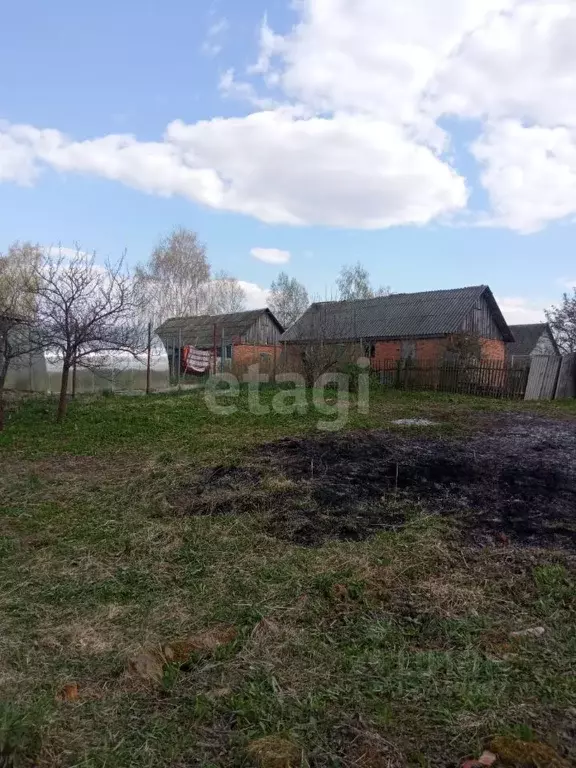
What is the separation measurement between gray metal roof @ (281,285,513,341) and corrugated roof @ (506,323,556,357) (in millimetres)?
11023

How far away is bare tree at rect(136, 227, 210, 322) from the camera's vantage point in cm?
3219

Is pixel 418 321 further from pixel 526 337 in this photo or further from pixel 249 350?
pixel 526 337

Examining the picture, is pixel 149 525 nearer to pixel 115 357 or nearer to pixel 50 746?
pixel 50 746

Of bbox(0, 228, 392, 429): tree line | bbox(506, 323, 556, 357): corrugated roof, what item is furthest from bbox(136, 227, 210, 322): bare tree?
bbox(506, 323, 556, 357): corrugated roof

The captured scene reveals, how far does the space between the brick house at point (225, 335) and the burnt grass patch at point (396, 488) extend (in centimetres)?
1221

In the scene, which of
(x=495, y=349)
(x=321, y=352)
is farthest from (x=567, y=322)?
(x=321, y=352)

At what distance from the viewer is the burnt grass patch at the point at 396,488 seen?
4125mm

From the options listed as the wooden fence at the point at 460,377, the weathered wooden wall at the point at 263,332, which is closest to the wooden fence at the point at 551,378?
the wooden fence at the point at 460,377

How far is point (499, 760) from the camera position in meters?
1.67

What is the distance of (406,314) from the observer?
2244 centimetres

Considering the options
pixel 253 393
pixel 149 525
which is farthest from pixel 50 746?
pixel 253 393

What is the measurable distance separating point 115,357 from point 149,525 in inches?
365

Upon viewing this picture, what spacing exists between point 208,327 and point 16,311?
40.8ft

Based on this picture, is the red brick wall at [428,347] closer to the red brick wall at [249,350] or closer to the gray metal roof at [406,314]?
the gray metal roof at [406,314]
